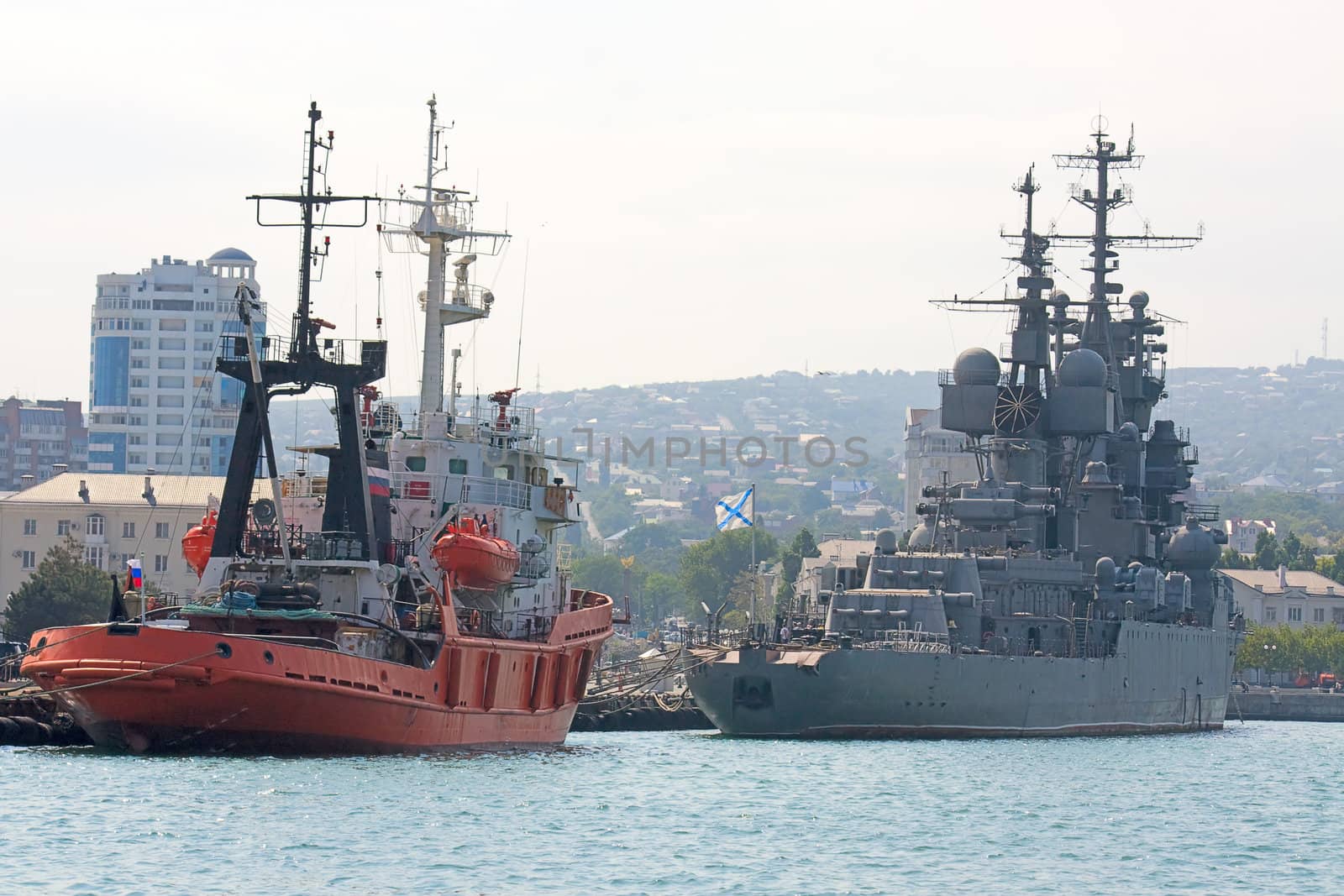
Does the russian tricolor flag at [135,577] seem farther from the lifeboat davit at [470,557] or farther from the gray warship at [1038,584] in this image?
the gray warship at [1038,584]

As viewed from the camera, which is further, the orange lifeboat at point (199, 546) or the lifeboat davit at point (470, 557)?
the orange lifeboat at point (199, 546)

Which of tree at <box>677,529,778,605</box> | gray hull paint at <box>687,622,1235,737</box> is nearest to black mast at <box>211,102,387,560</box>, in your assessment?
gray hull paint at <box>687,622,1235,737</box>

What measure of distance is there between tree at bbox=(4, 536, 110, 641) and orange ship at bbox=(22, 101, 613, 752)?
92.3 ft

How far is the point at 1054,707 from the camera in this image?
212 feet

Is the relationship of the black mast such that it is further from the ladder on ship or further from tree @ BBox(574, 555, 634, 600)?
tree @ BBox(574, 555, 634, 600)

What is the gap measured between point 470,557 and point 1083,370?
3477 cm

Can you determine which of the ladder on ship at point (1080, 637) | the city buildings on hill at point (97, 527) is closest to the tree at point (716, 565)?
the city buildings on hill at point (97, 527)

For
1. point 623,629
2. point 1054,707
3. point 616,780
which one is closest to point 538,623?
point 616,780

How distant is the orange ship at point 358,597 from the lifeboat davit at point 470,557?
0.04m

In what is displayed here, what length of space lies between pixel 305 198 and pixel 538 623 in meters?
11.3

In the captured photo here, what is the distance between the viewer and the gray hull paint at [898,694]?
57.6 metres

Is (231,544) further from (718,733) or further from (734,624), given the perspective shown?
(734,624)

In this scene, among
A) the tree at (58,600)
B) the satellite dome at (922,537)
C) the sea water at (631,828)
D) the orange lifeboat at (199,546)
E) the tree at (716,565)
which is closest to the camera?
the sea water at (631,828)

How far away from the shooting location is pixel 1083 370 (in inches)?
2911
